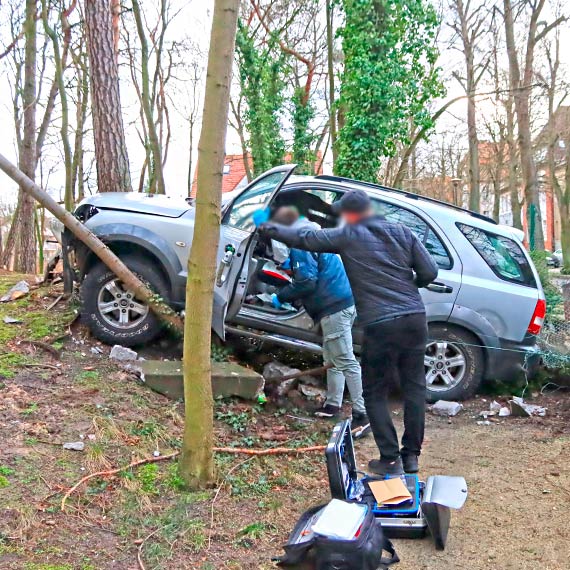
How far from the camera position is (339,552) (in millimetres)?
2760

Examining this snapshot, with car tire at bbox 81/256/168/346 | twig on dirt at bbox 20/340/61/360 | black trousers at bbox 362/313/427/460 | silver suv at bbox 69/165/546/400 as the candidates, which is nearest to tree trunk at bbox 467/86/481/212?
silver suv at bbox 69/165/546/400

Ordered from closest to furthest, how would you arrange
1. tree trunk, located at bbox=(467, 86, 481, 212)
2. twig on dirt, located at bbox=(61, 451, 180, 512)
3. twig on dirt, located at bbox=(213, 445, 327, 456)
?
twig on dirt, located at bbox=(61, 451, 180, 512) → twig on dirt, located at bbox=(213, 445, 327, 456) → tree trunk, located at bbox=(467, 86, 481, 212)

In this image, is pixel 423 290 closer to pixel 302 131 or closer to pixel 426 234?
pixel 426 234

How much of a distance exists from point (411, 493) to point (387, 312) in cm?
111

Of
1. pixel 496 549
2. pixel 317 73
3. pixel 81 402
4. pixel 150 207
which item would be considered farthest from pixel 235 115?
pixel 496 549

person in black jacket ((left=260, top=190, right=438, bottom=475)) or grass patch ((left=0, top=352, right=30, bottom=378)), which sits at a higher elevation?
person in black jacket ((left=260, top=190, right=438, bottom=475))

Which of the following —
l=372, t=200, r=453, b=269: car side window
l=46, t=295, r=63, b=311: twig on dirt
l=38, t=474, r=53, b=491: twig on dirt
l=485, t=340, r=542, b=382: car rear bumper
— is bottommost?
l=38, t=474, r=53, b=491: twig on dirt

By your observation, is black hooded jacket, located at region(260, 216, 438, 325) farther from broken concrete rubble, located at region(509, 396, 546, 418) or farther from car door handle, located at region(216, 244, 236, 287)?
broken concrete rubble, located at region(509, 396, 546, 418)

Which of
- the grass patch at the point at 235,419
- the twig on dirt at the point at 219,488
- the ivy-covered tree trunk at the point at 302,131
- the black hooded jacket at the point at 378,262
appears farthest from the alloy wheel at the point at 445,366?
the ivy-covered tree trunk at the point at 302,131

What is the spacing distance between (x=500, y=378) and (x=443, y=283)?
1198 mm

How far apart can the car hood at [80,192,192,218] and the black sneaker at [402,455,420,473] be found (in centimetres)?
344

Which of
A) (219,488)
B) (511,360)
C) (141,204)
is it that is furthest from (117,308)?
(511,360)

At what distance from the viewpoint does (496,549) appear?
11.6ft

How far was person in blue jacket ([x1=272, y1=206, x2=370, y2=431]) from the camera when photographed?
212 inches
